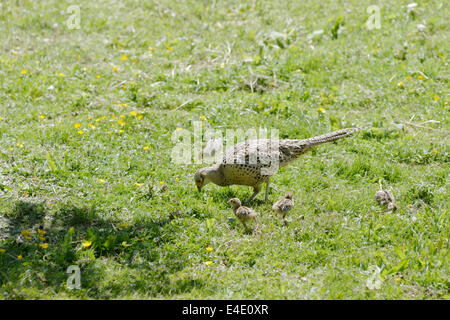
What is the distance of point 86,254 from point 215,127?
394 centimetres

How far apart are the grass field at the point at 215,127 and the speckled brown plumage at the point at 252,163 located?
11.5 inches

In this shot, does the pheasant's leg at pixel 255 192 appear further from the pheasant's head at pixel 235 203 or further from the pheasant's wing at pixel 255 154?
the pheasant's head at pixel 235 203

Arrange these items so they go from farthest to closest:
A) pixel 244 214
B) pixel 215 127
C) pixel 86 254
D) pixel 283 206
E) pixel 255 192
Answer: pixel 215 127
pixel 255 192
pixel 283 206
pixel 244 214
pixel 86 254

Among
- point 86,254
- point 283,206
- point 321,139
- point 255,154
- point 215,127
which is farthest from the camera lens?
point 215,127

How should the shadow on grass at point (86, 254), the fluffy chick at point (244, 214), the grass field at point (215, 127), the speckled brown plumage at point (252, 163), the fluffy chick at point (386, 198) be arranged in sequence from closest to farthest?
the shadow on grass at point (86, 254) < the grass field at point (215, 127) < the fluffy chick at point (244, 214) < the fluffy chick at point (386, 198) < the speckled brown plumage at point (252, 163)

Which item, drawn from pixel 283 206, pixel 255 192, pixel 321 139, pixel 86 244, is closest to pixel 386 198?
pixel 321 139

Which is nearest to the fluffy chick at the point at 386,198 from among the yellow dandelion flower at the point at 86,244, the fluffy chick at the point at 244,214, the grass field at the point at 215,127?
the grass field at the point at 215,127

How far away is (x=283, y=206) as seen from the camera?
23.0 ft

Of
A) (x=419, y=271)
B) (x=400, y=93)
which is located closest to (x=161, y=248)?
(x=419, y=271)

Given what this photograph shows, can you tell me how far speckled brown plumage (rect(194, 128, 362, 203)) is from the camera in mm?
7441

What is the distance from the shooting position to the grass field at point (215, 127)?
6152mm

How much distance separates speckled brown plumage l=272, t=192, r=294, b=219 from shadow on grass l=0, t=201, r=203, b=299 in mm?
1263

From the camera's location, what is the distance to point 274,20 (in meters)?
13.3

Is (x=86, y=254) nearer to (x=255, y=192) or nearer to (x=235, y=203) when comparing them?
(x=235, y=203)
